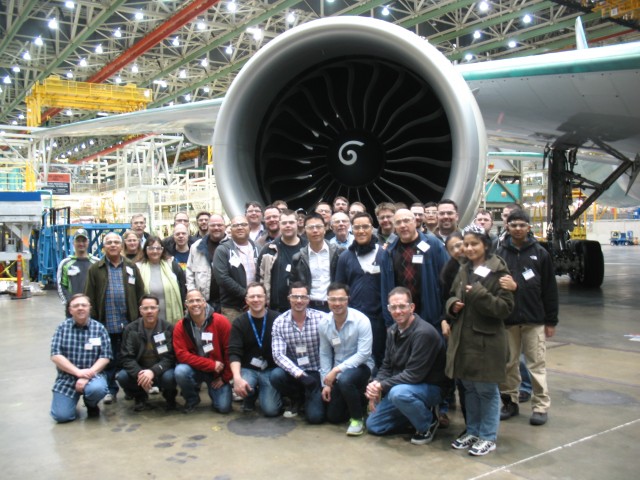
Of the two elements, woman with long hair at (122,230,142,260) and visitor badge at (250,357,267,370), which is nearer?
visitor badge at (250,357,267,370)

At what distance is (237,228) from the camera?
4.36 meters

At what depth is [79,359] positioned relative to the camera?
13.4 ft

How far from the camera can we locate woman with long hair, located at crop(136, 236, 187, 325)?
4.59 meters

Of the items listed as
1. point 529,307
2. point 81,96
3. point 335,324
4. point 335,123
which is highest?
point 81,96

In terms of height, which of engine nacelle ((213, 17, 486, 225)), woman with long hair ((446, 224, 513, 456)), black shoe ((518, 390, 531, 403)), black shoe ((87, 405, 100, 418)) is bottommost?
black shoe ((87, 405, 100, 418))

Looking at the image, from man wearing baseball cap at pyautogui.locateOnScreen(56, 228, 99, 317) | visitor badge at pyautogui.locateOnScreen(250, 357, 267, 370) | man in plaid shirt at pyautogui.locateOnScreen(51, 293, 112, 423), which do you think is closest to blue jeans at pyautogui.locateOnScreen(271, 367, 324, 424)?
visitor badge at pyautogui.locateOnScreen(250, 357, 267, 370)

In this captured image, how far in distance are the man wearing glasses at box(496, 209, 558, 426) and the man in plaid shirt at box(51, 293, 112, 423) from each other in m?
2.54

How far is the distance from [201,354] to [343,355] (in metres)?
1.03

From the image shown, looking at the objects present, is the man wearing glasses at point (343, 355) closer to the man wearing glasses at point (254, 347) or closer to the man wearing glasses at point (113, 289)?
the man wearing glasses at point (254, 347)

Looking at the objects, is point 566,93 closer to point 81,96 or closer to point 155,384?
point 155,384

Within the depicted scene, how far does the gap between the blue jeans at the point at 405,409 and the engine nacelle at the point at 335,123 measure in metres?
1.32

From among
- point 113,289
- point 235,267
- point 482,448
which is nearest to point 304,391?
point 235,267

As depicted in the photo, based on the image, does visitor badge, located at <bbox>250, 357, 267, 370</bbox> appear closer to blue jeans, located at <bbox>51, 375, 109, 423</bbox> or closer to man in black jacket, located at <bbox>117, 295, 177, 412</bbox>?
man in black jacket, located at <bbox>117, 295, 177, 412</bbox>

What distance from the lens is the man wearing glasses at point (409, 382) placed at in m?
3.28
